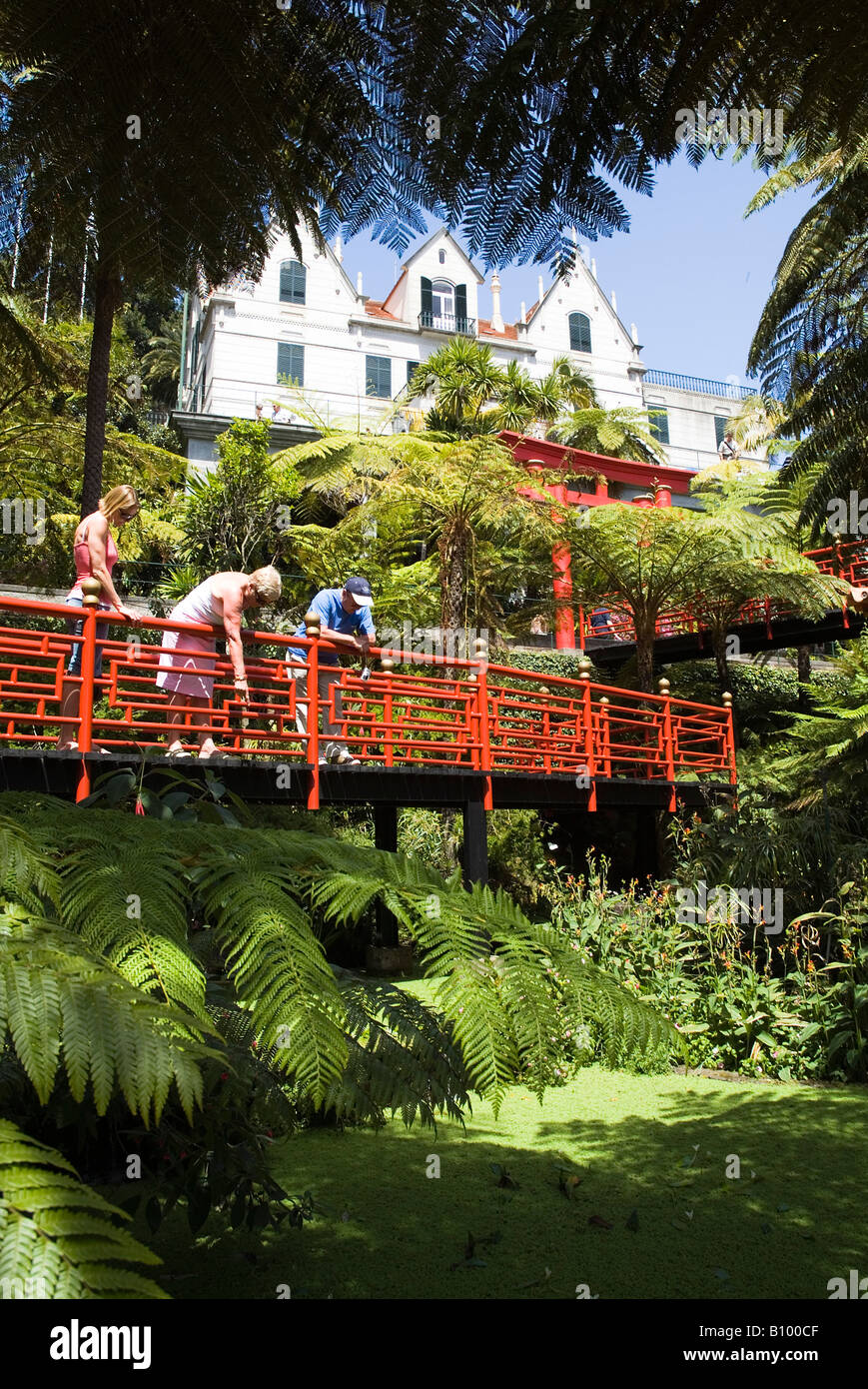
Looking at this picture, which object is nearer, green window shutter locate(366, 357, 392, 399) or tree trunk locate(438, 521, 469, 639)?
tree trunk locate(438, 521, 469, 639)

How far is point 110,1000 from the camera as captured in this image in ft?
4.03

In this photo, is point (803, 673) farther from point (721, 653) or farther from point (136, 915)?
point (136, 915)

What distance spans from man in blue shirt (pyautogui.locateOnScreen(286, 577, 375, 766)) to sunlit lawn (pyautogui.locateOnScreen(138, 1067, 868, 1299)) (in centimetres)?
310

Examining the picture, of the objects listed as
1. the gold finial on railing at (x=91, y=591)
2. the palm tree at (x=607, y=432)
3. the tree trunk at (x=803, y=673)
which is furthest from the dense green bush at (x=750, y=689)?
the gold finial on railing at (x=91, y=591)

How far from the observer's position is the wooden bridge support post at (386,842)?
9961 millimetres

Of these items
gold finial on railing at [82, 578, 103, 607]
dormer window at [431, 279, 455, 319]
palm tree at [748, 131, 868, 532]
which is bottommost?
gold finial on railing at [82, 578, 103, 607]

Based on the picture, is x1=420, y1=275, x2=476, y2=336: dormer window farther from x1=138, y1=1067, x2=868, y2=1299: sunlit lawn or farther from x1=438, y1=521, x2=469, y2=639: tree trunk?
x1=138, y1=1067, x2=868, y2=1299: sunlit lawn

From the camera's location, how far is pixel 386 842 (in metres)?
10.3

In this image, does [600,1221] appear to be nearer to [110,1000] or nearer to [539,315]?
[110,1000]

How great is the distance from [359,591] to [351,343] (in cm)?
2104

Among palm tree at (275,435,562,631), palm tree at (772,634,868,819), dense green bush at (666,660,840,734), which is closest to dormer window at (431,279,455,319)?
palm tree at (275,435,562,631)

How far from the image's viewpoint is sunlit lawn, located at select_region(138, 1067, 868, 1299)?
130 inches

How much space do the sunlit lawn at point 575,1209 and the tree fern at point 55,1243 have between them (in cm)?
250
